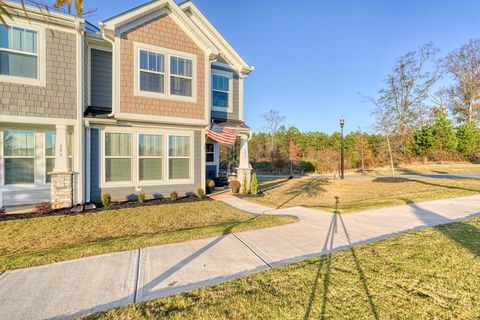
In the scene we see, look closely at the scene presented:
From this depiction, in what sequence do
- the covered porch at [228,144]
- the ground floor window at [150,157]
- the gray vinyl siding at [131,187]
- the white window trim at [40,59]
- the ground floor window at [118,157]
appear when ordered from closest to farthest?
1. the white window trim at [40,59]
2. the gray vinyl siding at [131,187]
3. the ground floor window at [118,157]
4. the ground floor window at [150,157]
5. the covered porch at [228,144]

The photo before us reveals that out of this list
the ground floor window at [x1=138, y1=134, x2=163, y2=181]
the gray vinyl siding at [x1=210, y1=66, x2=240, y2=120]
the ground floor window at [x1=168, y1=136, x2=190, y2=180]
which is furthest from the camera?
the gray vinyl siding at [x1=210, y1=66, x2=240, y2=120]

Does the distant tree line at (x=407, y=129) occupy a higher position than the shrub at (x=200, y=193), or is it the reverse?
the distant tree line at (x=407, y=129)

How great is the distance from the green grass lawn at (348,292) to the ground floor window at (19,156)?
8220mm

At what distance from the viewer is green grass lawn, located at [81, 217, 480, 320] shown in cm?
257

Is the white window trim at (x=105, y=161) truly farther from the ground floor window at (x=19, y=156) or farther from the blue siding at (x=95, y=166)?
the ground floor window at (x=19, y=156)

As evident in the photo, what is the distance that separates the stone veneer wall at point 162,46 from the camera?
28.0 ft

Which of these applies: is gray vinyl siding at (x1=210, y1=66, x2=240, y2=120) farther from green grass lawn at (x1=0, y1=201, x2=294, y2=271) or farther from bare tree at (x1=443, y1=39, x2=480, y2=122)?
bare tree at (x1=443, y1=39, x2=480, y2=122)

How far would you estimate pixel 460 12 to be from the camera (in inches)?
553

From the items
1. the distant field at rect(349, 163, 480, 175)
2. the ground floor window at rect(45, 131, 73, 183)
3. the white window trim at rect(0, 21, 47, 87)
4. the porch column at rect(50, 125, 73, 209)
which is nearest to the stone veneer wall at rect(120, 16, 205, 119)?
the porch column at rect(50, 125, 73, 209)

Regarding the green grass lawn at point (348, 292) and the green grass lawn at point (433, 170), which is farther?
the green grass lawn at point (433, 170)

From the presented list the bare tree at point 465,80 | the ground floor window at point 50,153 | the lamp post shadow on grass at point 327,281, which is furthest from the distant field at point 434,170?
the ground floor window at point 50,153

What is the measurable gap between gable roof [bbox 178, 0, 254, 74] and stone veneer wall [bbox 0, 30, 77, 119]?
555cm

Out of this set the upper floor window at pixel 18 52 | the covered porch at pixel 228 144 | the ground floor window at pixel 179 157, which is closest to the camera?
the upper floor window at pixel 18 52

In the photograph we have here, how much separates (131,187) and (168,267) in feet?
20.4
